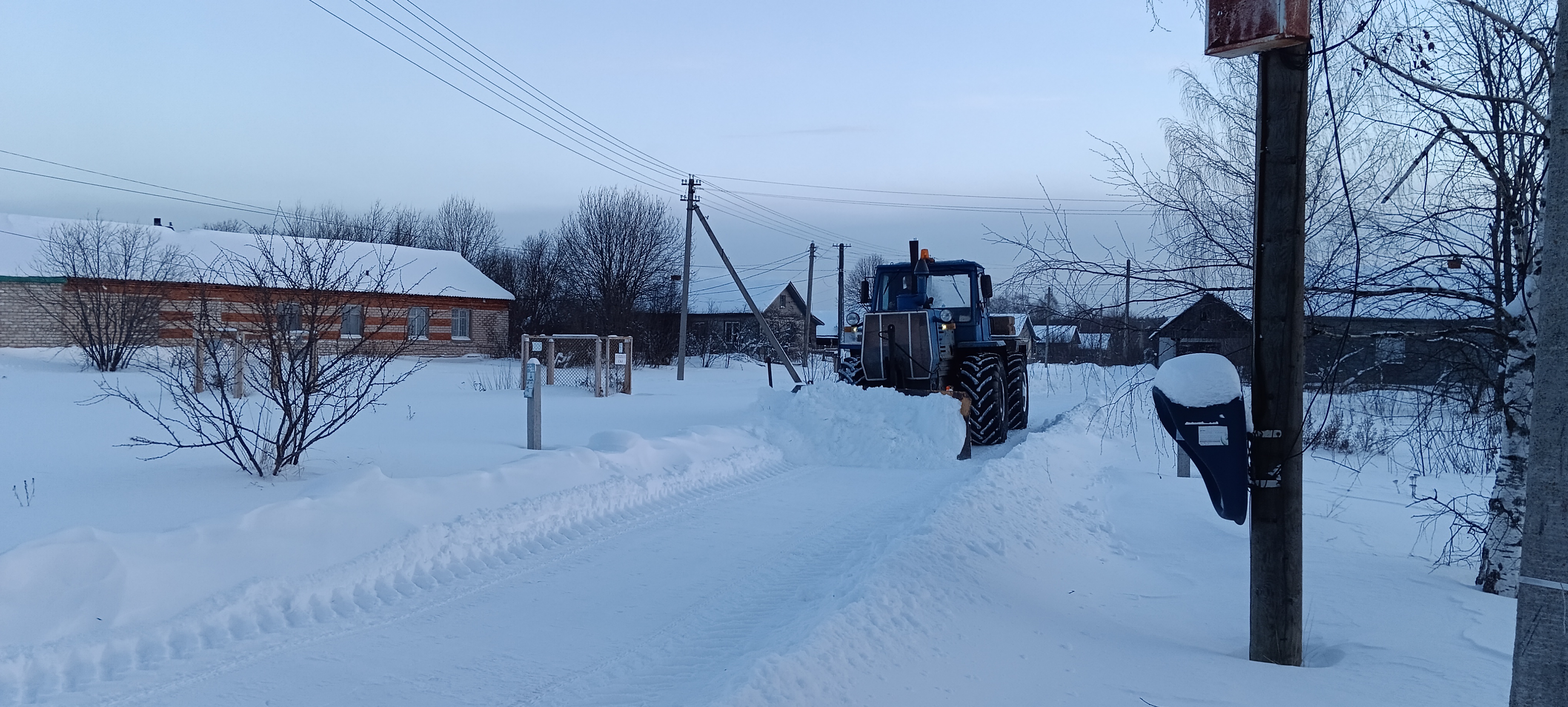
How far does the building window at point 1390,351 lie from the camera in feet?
19.9

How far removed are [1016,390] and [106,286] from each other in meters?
22.7

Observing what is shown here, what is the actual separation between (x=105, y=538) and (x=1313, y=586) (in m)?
7.07

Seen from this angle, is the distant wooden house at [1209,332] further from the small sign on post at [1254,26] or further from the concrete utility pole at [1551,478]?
the concrete utility pole at [1551,478]

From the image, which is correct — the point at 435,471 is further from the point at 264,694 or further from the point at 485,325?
the point at 485,325

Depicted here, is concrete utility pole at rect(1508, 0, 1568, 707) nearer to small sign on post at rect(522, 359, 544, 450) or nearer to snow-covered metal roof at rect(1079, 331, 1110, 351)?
snow-covered metal roof at rect(1079, 331, 1110, 351)

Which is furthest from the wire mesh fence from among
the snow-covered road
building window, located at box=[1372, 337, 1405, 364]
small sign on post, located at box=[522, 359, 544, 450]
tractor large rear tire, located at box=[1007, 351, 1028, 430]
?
building window, located at box=[1372, 337, 1405, 364]

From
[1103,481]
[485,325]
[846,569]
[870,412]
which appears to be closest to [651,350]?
[485,325]

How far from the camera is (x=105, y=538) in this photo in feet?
17.5

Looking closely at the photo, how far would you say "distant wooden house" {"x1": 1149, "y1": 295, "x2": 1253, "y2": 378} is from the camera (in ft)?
20.0

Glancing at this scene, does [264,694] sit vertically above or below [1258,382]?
below

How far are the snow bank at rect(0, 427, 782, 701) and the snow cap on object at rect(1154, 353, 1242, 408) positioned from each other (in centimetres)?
442

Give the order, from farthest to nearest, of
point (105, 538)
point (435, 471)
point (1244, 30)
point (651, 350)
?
point (651, 350)
point (435, 471)
point (105, 538)
point (1244, 30)

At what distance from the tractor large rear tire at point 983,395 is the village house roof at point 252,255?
16.2 metres

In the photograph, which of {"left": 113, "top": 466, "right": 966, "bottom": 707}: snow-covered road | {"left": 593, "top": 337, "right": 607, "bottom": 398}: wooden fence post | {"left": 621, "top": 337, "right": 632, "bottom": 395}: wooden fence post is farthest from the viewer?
{"left": 621, "top": 337, "right": 632, "bottom": 395}: wooden fence post
